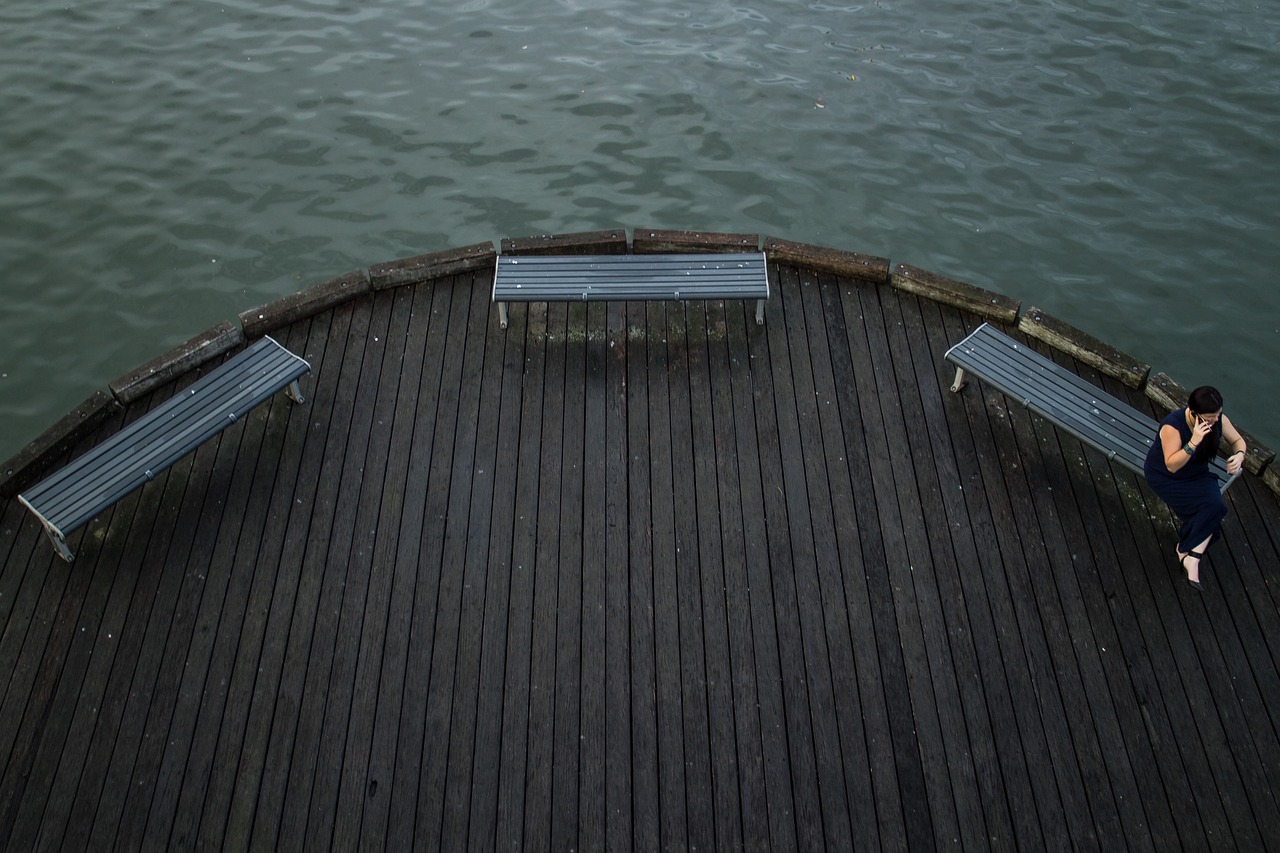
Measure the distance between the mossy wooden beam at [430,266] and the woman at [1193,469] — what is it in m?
4.76

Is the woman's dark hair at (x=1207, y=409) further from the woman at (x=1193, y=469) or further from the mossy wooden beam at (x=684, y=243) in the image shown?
the mossy wooden beam at (x=684, y=243)

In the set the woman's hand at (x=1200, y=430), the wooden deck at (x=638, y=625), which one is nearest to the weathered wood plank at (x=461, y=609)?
the wooden deck at (x=638, y=625)

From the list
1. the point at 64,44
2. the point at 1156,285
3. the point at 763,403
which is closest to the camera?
the point at 763,403

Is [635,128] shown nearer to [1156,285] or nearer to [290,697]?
[1156,285]

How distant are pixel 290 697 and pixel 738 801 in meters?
2.47

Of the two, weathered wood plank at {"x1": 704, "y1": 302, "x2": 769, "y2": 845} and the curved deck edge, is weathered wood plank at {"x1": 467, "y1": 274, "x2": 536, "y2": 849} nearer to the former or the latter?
the curved deck edge

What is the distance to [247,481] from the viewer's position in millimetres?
7121

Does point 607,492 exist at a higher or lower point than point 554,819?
higher

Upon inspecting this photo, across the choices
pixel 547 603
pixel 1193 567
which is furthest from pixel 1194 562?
pixel 547 603

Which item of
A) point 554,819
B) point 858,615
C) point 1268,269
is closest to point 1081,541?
point 858,615

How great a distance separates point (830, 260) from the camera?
328 inches

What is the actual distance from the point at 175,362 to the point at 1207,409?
6406 millimetres

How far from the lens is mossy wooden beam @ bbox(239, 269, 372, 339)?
7965 mm

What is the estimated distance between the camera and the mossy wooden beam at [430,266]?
824 cm
